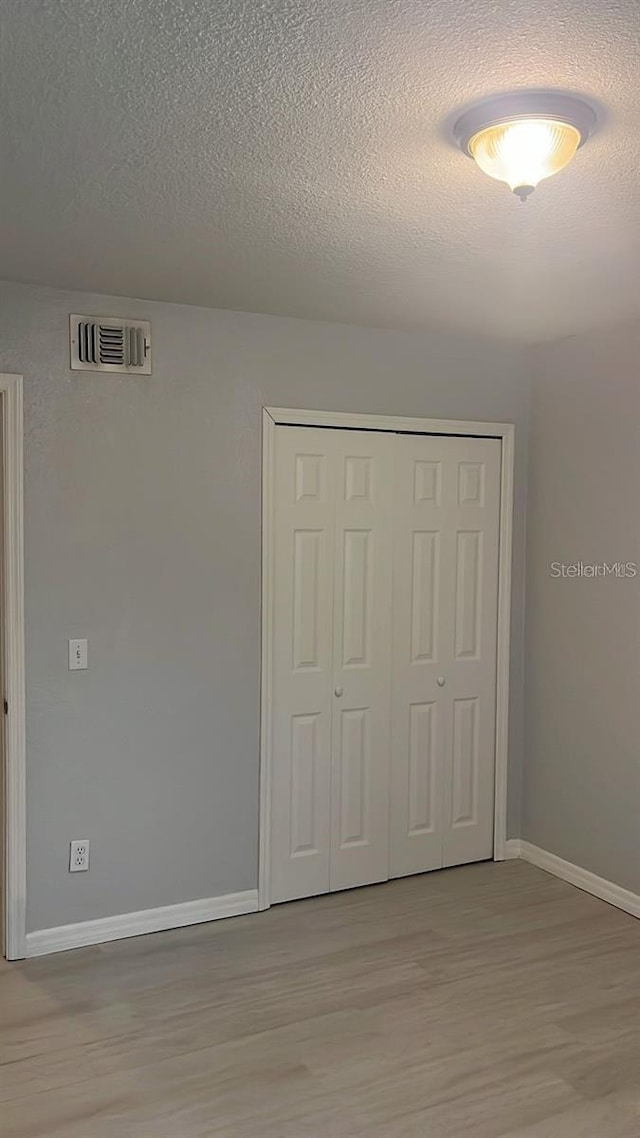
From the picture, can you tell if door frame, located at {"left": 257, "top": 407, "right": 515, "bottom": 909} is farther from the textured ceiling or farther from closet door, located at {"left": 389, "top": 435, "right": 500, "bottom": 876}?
the textured ceiling

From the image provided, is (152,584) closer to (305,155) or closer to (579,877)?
(305,155)

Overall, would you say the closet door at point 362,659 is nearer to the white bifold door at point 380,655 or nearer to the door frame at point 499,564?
the white bifold door at point 380,655

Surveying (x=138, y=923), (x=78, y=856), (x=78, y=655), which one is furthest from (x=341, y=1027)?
(x=78, y=655)

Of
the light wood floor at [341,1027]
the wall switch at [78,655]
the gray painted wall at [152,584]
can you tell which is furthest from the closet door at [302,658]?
the wall switch at [78,655]

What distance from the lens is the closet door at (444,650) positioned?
407 centimetres

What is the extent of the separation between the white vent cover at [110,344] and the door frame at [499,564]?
21.2 inches

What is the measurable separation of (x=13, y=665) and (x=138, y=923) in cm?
113

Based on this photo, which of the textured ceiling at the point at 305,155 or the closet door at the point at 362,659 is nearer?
the textured ceiling at the point at 305,155

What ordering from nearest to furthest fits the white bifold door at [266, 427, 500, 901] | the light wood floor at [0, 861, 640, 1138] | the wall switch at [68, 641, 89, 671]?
1. the light wood floor at [0, 861, 640, 1138]
2. the wall switch at [68, 641, 89, 671]
3. the white bifold door at [266, 427, 500, 901]

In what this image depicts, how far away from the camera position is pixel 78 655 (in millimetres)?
3355

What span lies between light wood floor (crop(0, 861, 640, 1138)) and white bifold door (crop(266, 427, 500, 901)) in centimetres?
36

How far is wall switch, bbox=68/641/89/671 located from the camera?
3344mm

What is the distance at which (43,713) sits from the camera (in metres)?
3.31

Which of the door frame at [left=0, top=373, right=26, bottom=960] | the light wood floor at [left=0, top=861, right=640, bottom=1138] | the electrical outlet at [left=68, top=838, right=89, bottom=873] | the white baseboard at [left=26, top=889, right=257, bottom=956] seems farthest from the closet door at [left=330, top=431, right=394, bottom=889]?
the door frame at [left=0, top=373, right=26, bottom=960]
